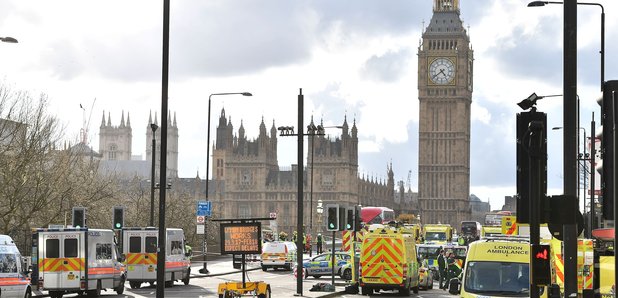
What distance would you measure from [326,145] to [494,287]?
165636 mm

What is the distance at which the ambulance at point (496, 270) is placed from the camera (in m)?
22.6

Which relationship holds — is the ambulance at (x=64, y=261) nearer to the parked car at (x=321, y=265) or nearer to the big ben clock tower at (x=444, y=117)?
the parked car at (x=321, y=265)

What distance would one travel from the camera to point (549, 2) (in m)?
27.7

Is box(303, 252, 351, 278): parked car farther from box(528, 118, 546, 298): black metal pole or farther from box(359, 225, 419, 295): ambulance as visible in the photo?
box(528, 118, 546, 298): black metal pole

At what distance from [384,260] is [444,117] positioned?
509 ft

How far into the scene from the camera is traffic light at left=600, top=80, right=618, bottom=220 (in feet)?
31.9

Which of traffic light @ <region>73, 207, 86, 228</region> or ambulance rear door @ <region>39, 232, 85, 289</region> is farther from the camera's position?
traffic light @ <region>73, 207, 86, 228</region>

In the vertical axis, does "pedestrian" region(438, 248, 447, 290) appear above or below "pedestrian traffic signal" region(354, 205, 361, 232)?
below

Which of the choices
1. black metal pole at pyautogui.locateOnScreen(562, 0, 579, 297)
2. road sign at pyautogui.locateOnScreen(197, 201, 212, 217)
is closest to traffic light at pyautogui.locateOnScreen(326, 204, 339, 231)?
road sign at pyautogui.locateOnScreen(197, 201, 212, 217)

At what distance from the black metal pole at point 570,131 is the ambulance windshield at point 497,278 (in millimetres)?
7157

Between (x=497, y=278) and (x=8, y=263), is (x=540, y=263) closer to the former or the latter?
(x=497, y=278)

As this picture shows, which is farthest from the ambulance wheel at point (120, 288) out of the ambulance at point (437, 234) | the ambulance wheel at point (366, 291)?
the ambulance at point (437, 234)

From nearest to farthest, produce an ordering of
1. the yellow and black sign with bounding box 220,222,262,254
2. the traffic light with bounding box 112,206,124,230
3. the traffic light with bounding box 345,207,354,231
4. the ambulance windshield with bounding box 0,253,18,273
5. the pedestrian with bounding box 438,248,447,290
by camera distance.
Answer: the yellow and black sign with bounding box 220,222,262,254 → the ambulance windshield with bounding box 0,253,18,273 → the traffic light with bounding box 345,207,354,231 → the traffic light with bounding box 112,206,124,230 → the pedestrian with bounding box 438,248,447,290

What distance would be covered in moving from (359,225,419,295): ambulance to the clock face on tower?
152 meters
